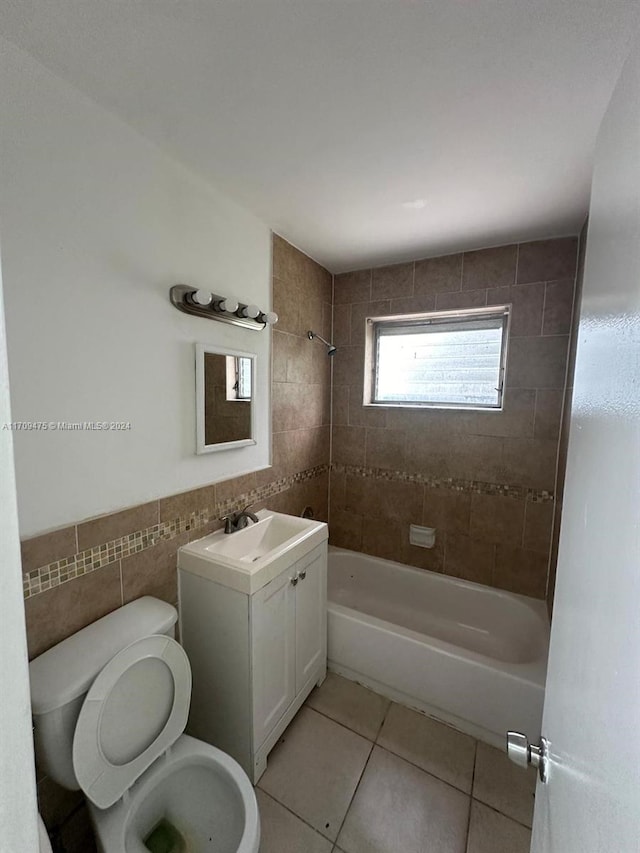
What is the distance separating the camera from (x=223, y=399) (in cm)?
176

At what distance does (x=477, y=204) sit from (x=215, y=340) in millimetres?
1446

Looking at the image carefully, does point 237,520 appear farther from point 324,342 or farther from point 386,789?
point 324,342

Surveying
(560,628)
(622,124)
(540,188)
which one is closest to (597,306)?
(622,124)

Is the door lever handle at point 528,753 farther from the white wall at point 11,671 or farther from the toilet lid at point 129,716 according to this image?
the toilet lid at point 129,716

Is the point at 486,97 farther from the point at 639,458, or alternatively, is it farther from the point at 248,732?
the point at 248,732

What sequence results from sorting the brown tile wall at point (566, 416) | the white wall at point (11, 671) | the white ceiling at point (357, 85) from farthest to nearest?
the brown tile wall at point (566, 416) → the white ceiling at point (357, 85) → the white wall at point (11, 671)

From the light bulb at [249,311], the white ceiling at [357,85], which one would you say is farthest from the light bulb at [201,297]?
the white ceiling at [357,85]

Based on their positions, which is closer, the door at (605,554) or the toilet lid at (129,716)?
the door at (605,554)

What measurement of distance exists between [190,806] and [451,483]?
201cm

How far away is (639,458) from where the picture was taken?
0.38 meters

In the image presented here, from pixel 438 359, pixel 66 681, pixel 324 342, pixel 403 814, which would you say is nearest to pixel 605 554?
pixel 66 681

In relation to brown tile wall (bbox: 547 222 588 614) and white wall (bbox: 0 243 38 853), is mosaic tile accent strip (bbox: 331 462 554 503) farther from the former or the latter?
white wall (bbox: 0 243 38 853)

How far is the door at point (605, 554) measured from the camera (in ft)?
1.22

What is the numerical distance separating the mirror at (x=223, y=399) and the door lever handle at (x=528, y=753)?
1.43m
